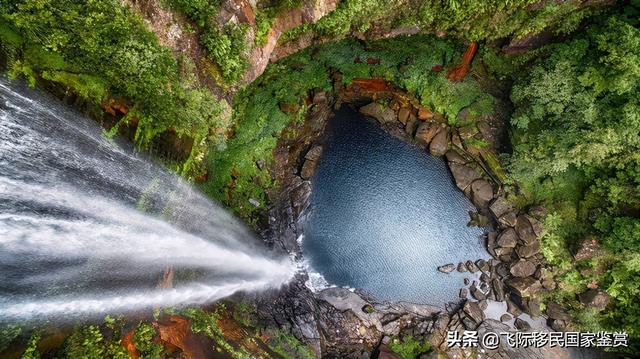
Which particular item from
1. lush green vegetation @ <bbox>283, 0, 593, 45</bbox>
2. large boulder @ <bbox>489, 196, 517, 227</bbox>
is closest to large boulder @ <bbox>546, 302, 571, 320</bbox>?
large boulder @ <bbox>489, 196, 517, 227</bbox>

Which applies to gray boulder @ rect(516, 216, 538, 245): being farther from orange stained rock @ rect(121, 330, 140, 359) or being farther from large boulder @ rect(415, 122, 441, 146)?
orange stained rock @ rect(121, 330, 140, 359)

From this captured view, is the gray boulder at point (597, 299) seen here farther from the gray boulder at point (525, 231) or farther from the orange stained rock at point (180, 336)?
the orange stained rock at point (180, 336)

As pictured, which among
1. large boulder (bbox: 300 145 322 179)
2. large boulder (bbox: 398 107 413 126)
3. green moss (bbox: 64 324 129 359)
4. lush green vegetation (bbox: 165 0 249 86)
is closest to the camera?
green moss (bbox: 64 324 129 359)

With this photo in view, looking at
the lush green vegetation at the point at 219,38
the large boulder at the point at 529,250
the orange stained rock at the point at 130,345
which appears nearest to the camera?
the orange stained rock at the point at 130,345

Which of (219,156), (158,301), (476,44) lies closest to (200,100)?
(219,156)

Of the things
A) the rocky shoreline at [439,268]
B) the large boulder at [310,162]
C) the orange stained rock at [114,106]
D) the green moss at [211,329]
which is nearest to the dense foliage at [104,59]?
the orange stained rock at [114,106]

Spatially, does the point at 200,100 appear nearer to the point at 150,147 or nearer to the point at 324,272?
the point at 150,147
